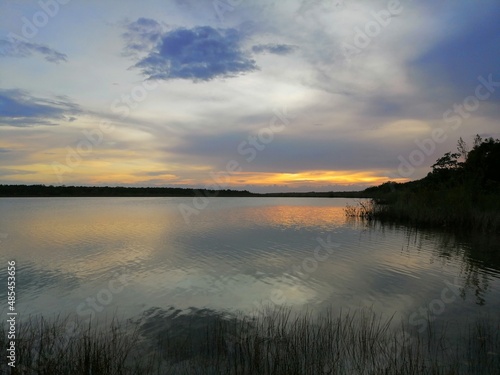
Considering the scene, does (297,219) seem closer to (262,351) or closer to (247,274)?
(247,274)

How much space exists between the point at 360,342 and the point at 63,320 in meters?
6.40

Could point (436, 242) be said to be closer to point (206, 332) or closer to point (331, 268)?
point (331, 268)

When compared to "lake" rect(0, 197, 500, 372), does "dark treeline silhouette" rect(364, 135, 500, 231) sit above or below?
above

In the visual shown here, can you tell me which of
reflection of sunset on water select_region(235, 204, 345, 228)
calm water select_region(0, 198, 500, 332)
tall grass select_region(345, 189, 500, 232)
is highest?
tall grass select_region(345, 189, 500, 232)

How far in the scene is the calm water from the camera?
8.79 m

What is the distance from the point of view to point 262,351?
5.82m

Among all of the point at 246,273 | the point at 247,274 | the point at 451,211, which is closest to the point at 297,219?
the point at 451,211

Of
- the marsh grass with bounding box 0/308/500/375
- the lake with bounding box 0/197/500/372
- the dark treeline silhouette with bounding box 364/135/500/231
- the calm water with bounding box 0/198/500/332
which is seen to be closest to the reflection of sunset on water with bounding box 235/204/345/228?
the dark treeline silhouette with bounding box 364/135/500/231

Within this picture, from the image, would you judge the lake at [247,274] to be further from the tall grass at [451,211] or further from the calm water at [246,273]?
the tall grass at [451,211]

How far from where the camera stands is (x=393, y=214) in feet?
106

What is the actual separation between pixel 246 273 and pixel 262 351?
255 inches

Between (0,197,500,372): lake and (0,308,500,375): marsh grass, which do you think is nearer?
(0,308,500,375): marsh grass

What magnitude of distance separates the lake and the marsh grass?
1.02 metres

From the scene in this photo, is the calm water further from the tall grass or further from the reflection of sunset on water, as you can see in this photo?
the reflection of sunset on water
